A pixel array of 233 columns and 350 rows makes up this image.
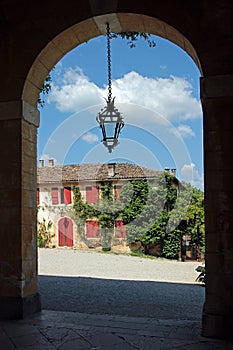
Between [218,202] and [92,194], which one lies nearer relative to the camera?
[218,202]

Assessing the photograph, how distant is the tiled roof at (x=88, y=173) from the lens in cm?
2303

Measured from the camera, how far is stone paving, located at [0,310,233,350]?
333cm

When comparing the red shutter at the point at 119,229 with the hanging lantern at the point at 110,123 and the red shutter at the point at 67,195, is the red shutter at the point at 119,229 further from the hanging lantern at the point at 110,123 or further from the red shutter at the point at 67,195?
the hanging lantern at the point at 110,123

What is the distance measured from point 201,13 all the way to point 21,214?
2.87 m

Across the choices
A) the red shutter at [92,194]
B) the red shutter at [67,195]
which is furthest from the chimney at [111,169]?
the red shutter at [67,195]

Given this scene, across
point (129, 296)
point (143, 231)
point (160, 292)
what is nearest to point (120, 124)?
point (129, 296)

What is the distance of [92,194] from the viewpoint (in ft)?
77.1

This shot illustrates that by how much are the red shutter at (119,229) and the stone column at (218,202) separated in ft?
59.9

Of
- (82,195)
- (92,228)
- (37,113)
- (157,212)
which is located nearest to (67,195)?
(82,195)

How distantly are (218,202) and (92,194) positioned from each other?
65.6 feet

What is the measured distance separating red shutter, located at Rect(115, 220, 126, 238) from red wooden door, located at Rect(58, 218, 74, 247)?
307 cm

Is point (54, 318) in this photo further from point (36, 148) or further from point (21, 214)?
point (36, 148)

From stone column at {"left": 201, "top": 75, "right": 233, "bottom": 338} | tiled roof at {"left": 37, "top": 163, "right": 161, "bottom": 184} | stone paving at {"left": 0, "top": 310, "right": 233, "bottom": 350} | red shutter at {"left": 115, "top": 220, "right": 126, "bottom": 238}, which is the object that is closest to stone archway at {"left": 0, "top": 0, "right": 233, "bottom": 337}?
stone column at {"left": 201, "top": 75, "right": 233, "bottom": 338}

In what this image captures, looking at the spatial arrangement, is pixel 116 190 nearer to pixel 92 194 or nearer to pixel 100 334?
pixel 92 194
